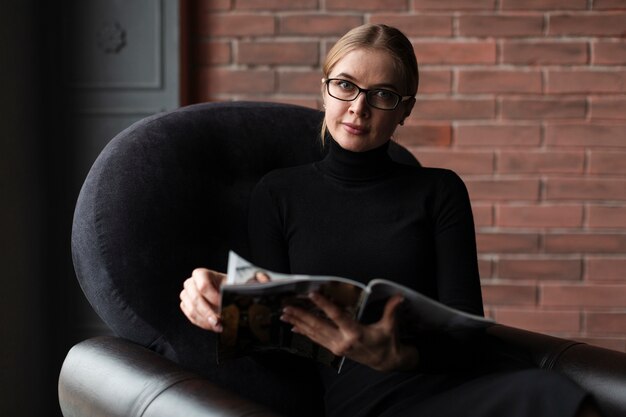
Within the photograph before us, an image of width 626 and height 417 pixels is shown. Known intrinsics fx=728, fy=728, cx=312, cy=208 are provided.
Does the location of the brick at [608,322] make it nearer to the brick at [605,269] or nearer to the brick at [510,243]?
the brick at [605,269]

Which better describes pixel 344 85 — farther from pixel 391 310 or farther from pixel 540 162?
pixel 540 162

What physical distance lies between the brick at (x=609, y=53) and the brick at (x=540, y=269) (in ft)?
2.08

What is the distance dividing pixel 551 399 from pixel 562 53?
1493mm

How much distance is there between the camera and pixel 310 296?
1029 mm

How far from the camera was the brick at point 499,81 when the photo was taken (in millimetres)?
2293

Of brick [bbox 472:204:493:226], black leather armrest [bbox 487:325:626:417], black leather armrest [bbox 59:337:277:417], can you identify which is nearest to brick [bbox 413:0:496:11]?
brick [bbox 472:204:493:226]

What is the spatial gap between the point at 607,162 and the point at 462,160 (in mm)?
453

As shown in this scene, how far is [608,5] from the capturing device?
2.26m

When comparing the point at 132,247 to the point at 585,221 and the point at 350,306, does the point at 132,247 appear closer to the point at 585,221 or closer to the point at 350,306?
the point at 350,306

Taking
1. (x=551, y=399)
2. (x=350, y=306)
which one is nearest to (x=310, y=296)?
(x=350, y=306)

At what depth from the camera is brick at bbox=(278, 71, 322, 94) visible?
2.34m

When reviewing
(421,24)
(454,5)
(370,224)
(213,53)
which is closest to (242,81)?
(213,53)

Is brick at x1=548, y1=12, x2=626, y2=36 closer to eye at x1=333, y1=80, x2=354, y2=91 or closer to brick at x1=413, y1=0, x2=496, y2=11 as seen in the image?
brick at x1=413, y1=0, x2=496, y2=11

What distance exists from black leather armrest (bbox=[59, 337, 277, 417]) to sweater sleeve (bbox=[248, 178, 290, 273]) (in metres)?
0.31
